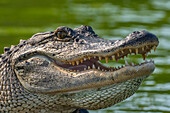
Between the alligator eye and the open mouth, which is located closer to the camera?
the open mouth

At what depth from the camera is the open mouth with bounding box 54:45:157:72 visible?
15.3 feet

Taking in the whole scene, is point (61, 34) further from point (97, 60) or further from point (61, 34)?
point (97, 60)

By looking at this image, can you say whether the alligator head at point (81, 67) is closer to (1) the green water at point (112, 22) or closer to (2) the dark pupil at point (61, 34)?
(2) the dark pupil at point (61, 34)

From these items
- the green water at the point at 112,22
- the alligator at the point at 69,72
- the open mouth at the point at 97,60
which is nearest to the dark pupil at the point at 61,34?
the alligator at the point at 69,72

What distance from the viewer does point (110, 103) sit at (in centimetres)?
489

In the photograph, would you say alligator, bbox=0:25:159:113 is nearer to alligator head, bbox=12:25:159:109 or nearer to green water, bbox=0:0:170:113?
alligator head, bbox=12:25:159:109

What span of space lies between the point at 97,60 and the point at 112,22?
7.61 m

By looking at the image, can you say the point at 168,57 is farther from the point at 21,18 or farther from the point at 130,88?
the point at 21,18

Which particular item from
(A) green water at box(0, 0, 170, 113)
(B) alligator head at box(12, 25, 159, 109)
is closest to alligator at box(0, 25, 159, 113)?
(B) alligator head at box(12, 25, 159, 109)

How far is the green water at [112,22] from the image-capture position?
7.37m

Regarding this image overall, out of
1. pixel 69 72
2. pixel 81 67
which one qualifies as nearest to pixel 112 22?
pixel 81 67

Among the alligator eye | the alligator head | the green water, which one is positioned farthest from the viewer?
the green water

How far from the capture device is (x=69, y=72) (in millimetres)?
4914

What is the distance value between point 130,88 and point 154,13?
30.0 ft
